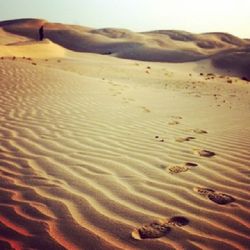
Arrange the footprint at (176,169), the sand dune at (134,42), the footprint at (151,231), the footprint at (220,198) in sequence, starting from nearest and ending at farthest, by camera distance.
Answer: the footprint at (151,231)
the footprint at (220,198)
the footprint at (176,169)
the sand dune at (134,42)

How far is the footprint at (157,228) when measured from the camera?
8.43 feet

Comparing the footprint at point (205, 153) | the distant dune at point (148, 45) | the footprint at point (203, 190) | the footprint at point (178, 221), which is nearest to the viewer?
the footprint at point (178, 221)

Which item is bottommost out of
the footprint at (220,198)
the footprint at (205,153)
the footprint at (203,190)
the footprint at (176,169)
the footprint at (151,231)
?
the footprint at (151,231)

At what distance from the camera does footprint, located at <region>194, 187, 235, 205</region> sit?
316 centimetres

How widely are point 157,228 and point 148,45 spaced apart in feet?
146

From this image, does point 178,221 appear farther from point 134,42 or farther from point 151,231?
point 134,42

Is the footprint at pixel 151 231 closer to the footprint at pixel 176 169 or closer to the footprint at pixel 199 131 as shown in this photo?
the footprint at pixel 176 169

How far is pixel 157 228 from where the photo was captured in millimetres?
2662

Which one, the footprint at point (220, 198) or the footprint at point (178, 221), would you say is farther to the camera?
the footprint at point (220, 198)

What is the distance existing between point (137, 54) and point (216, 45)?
21.9 meters

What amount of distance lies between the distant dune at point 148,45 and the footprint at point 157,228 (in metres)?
25.7

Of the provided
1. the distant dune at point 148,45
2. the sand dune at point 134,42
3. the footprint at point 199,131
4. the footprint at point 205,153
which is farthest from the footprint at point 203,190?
the sand dune at point 134,42

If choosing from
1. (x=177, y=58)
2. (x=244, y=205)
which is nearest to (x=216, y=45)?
(x=177, y=58)

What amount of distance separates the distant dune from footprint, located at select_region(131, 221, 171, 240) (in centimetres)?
2585
